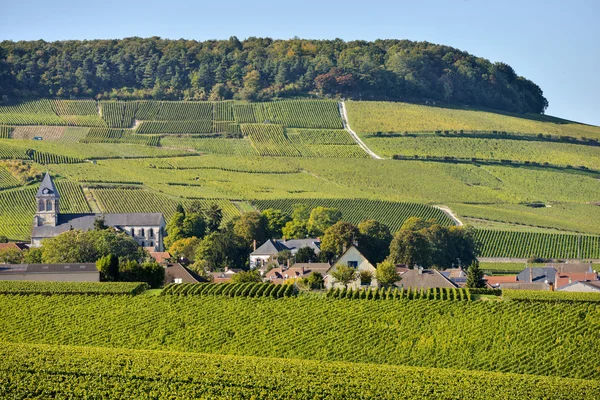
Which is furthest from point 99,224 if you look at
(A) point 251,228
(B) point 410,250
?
(B) point 410,250

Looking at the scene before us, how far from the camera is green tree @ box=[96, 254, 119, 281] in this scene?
63.2 meters

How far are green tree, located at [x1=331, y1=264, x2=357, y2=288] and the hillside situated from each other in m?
26.9

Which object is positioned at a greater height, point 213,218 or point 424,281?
point 424,281

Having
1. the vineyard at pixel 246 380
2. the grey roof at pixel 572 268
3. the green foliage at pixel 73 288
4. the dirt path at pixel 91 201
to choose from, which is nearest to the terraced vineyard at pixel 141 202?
the dirt path at pixel 91 201

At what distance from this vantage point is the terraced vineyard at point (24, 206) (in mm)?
101000

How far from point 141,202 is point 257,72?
56623mm

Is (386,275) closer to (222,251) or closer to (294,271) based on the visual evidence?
(294,271)

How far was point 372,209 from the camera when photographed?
104062 millimetres

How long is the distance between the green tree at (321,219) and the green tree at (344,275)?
28.2 meters

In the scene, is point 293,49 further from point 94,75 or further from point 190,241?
point 190,241

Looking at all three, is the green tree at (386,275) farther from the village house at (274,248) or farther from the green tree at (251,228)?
the green tree at (251,228)

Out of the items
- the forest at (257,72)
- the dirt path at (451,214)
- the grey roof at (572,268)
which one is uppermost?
the forest at (257,72)

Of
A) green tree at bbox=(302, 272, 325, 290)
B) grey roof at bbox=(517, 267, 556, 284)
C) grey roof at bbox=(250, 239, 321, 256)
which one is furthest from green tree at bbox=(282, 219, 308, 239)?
green tree at bbox=(302, 272, 325, 290)

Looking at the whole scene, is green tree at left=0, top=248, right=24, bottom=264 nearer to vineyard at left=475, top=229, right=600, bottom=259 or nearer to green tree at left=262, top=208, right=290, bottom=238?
green tree at left=262, top=208, right=290, bottom=238
